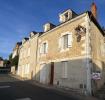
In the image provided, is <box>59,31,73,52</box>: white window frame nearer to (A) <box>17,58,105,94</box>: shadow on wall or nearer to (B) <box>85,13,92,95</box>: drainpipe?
(A) <box>17,58,105,94</box>: shadow on wall

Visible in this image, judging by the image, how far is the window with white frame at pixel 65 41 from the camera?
50.4 ft

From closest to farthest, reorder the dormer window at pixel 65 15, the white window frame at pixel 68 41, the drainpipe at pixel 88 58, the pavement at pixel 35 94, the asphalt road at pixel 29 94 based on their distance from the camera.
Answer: the asphalt road at pixel 29 94 < the pavement at pixel 35 94 < the drainpipe at pixel 88 58 < the white window frame at pixel 68 41 < the dormer window at pixel 65 15

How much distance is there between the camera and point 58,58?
54.6ft

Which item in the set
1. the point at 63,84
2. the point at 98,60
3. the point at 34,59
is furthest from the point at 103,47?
the point at 34,59

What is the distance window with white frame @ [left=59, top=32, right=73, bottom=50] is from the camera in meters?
15.4

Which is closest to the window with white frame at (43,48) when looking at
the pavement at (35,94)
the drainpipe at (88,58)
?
the pavement at (35,94)

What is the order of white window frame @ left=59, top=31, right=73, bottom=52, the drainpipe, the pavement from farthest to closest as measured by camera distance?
white window frame @ left=59, top=31, right=73, bottom=52
the drainpipe
the pavement

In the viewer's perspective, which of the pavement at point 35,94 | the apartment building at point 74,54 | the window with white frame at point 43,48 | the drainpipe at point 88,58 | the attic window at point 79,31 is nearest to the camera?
the pavement at point 35,94

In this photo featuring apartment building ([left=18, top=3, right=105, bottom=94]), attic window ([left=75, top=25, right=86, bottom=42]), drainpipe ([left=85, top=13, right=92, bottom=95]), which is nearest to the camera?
drainpipe ([left=85, top=13, right=92, bottom=95])

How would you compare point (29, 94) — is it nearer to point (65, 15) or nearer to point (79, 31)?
point (79, 31)

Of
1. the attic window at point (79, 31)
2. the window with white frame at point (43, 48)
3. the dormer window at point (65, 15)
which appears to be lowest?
the window with white frame at point (43, 48)

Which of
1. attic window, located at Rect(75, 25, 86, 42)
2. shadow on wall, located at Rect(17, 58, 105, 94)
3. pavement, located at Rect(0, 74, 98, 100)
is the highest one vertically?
attic window, located at Rect(75, 25, 86, 42)

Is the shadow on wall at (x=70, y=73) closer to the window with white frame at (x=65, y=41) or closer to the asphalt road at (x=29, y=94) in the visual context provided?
the window with white frame at (x=65, y=41)

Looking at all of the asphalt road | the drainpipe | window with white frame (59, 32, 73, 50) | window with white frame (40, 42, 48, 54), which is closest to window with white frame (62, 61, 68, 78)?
window with white frame (59, 32, 73, 50)
